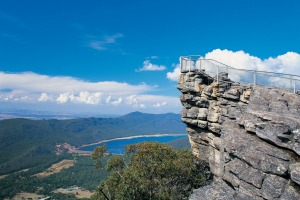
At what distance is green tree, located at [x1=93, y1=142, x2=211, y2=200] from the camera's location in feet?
106

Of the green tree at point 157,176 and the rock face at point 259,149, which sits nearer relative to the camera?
the rock face at point 259,149

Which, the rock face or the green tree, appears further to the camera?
the green tree

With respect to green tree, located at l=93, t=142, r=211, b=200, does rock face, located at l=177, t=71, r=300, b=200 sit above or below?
above

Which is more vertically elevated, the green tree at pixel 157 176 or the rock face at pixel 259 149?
the rock face at pixel 259 149

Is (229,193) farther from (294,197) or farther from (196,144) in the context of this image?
(196,144)

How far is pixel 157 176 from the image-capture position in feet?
116

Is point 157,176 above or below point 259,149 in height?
below

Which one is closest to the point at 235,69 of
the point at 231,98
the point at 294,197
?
the point at 231,98

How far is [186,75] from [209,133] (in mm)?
7874

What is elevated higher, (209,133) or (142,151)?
(209,133)

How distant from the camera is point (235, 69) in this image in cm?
3198

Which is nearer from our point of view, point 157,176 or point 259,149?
point 259,149

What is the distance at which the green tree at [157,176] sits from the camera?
106 ft

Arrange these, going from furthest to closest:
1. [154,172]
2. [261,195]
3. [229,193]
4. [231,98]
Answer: [154,172]
[231,98]
[229,193]
[261,195]
